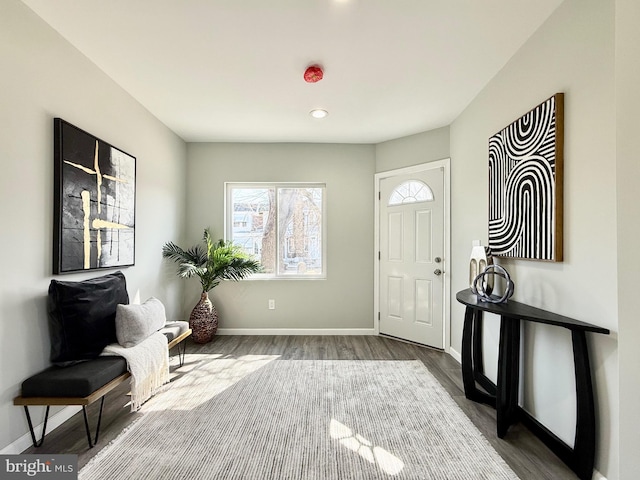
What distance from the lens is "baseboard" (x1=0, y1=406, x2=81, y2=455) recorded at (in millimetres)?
1705

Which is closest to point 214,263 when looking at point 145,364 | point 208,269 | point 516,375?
point 208,269

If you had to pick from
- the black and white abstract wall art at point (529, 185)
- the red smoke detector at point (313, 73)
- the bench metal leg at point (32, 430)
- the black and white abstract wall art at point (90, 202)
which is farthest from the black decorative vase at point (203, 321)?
the black and white abstract wall art at point (529, 185)

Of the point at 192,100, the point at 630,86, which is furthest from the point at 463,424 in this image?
the point at 192,100

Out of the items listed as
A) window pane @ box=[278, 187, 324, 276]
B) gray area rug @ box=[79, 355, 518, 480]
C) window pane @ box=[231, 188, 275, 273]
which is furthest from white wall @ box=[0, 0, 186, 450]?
window pane @ box=[278, 187, 324, 276]

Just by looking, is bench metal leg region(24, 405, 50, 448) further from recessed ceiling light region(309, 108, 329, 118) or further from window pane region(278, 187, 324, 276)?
recessed ceiling light region(309, 108, 329, 118)

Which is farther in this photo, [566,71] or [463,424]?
[463,424]

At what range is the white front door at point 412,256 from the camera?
358 centimetres

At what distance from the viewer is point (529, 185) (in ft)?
6.56

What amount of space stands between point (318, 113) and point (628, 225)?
2.71m

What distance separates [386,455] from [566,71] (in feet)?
7.72

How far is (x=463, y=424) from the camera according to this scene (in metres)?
2.05

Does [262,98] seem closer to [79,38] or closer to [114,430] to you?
[79,38]

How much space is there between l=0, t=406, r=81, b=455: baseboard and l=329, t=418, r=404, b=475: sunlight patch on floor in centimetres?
175

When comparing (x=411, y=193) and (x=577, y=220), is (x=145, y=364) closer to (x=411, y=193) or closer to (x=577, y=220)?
(x=577, y=220)
